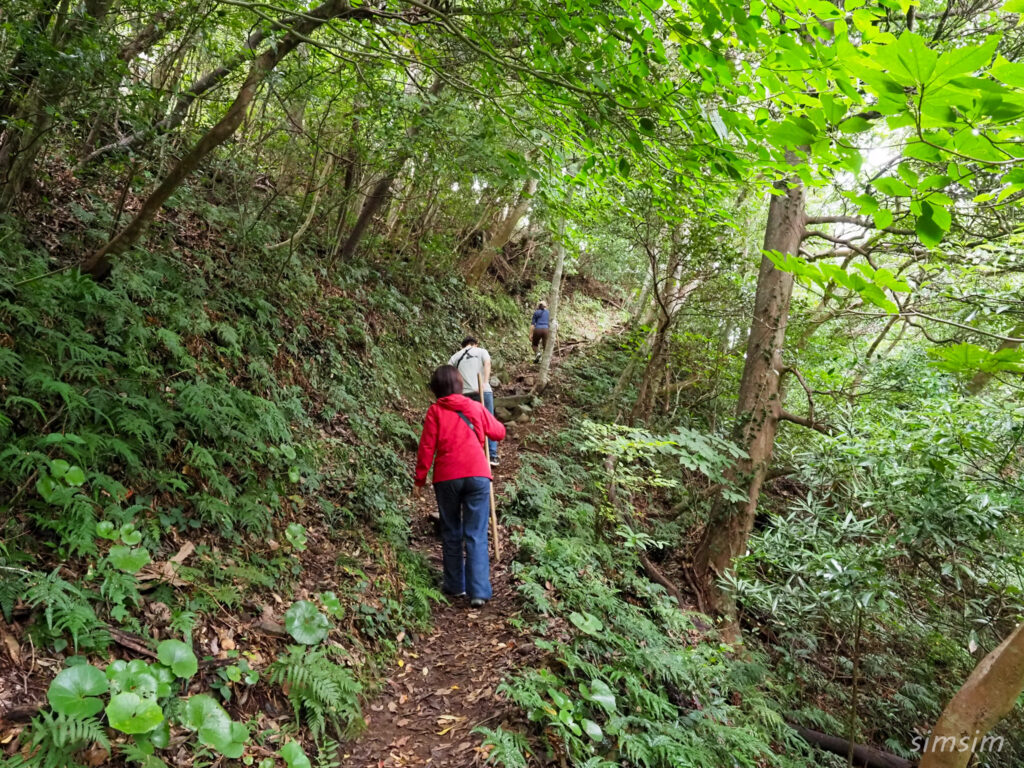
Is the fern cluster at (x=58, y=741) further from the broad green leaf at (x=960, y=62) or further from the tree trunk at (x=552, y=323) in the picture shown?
the tree trunk at (x=552, y=323)

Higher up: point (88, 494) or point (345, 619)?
point (88, 494)

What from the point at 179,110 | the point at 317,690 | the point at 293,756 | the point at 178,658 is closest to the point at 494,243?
the point at 179,110

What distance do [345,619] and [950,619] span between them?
638cm

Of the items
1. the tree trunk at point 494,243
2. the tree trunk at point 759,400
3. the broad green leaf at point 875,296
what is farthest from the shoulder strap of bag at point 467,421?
the tree trunk at point 494,243

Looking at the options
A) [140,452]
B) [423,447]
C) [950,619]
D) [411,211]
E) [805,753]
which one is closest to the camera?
[140,452]

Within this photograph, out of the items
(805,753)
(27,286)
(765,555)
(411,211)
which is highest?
(411,211)

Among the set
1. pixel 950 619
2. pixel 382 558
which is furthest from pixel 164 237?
pixel 950 619

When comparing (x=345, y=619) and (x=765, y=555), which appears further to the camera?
(x=765, y=555)

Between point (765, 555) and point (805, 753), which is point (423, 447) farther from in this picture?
point (805, 753)

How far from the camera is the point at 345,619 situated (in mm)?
4086

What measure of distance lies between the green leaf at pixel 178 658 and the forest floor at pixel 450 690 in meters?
1.09

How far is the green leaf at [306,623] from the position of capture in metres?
3.50

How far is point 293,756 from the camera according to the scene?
266 cm

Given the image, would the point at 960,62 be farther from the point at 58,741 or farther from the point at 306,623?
the point at 306,623
